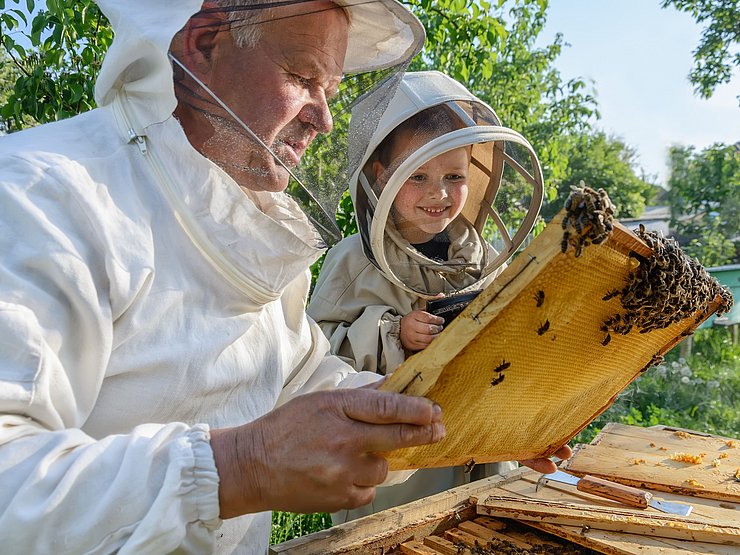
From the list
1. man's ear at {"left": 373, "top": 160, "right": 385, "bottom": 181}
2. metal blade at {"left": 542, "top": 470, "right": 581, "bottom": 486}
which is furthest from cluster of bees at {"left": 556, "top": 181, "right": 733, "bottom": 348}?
man's ear at {"left": 373, "top": 160, "right": 385, "bottom": 181}

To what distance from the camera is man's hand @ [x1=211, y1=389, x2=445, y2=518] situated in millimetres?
1143

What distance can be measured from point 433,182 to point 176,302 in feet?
4.97

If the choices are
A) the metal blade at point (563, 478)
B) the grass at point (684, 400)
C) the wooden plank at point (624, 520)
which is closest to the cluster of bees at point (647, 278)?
the wooden plank at point (624, 520)

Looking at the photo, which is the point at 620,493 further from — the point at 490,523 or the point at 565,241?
the point at 565,241

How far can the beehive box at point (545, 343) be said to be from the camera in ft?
3.89

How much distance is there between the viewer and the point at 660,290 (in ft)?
4.79

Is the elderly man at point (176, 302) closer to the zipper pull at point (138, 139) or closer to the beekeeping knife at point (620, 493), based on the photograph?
the zipper pull at point (138, 139)

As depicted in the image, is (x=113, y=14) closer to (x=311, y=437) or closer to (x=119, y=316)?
(x=119, y=316)

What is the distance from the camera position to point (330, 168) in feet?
6.37

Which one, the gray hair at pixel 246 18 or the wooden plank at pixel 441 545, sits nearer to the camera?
the gray hair at pixel 246 18

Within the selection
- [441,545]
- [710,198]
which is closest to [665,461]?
[441,545]

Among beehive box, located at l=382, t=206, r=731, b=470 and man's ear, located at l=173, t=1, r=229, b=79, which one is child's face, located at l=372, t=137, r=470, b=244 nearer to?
beehive box, located at l=382, t=206, r=731, b=470

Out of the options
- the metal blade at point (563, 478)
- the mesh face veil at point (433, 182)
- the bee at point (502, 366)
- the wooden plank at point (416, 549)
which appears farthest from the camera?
the mesh face veil at point (433, 182)

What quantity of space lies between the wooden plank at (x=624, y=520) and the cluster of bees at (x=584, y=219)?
1179 mm
